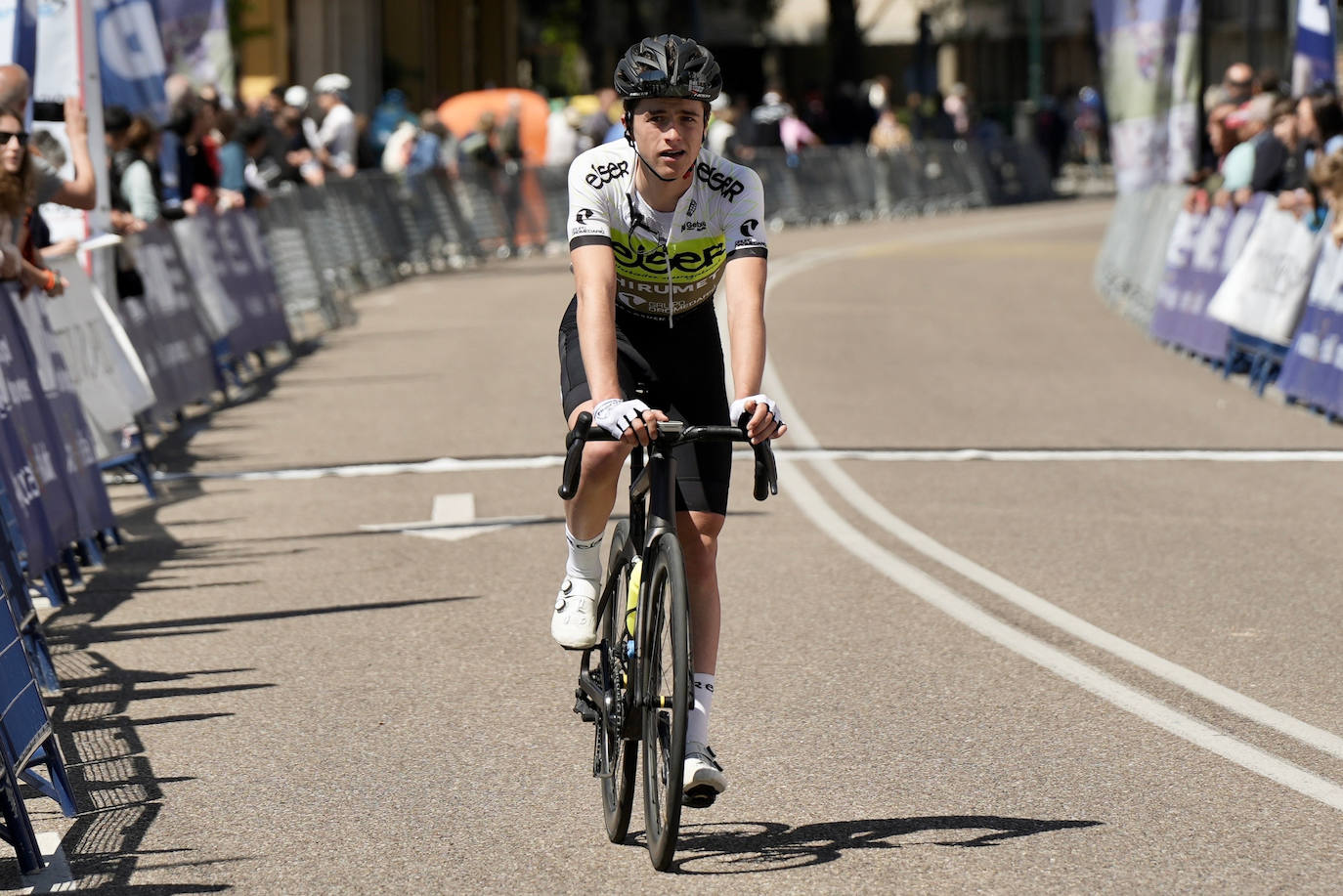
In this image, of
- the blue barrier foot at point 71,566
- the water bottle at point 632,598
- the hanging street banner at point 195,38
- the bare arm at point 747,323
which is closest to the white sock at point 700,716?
the water bottle at point 632,598

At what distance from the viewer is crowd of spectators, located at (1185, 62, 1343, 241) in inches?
618

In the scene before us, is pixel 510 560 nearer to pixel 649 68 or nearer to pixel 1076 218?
pixel 649 68

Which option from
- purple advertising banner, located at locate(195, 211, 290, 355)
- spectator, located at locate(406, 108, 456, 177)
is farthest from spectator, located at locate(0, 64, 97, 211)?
spectator, located at locate(406, 108, 456, 177)

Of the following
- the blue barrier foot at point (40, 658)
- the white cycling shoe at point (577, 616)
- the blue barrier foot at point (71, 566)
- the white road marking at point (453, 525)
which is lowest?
the white road marking at point (453, 525)

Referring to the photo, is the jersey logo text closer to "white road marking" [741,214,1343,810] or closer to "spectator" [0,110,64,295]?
"white road marking" [741,214,1343,810]

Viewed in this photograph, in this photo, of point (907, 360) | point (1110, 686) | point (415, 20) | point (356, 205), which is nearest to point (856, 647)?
point (1110, 686)

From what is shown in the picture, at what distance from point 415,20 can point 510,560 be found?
45410mm

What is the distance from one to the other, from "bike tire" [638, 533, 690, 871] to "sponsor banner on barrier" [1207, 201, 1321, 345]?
36.2ft

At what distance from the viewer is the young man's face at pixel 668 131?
5617 millimetres

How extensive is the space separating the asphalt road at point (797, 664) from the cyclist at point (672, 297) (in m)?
0.63

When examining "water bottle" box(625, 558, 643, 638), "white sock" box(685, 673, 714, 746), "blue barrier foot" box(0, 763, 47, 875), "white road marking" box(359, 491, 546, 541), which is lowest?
"white road marking" box(359, 491, 546, 541)

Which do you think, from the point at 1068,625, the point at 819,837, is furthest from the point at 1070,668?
the point at 819,837

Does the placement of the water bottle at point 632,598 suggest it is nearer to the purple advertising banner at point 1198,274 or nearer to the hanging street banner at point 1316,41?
the purple advertising banner at point 1198,274

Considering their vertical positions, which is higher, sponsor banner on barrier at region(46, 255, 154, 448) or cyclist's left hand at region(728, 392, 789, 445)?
cyclist's left hand at region(728, 392, 789, 445)
